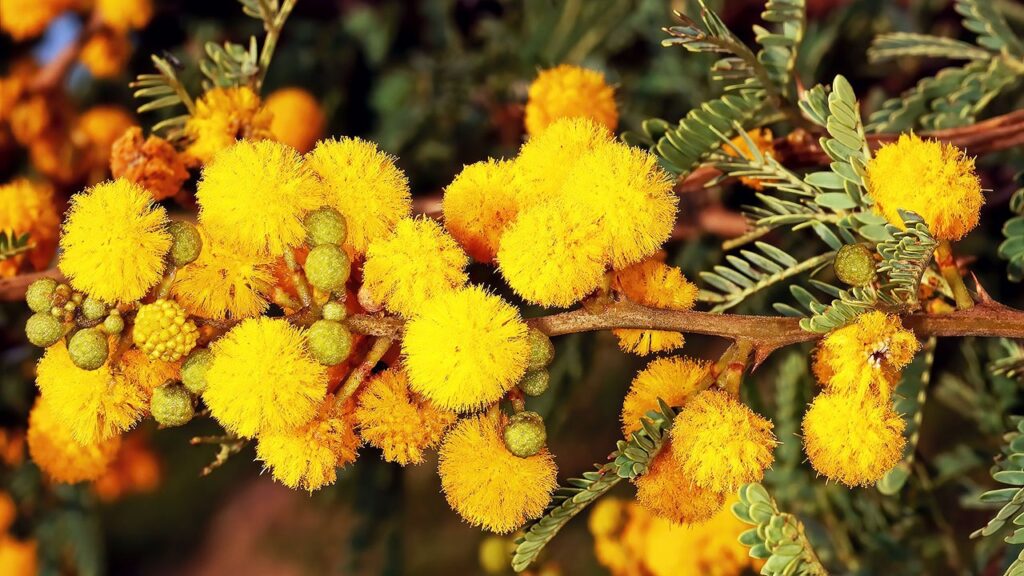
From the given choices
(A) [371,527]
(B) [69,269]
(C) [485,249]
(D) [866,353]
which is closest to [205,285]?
(B) [69,269]

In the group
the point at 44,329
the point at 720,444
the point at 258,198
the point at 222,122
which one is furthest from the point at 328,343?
the point at 222,122

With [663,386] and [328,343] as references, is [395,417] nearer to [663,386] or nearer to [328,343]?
[328,343]

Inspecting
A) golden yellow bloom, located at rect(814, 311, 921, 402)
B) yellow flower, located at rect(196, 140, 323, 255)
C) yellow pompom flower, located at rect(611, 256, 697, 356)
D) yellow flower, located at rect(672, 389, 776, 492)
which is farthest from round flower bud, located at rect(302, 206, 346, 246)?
golden yellow bloom, located at rect(814, 311, 921, 402)

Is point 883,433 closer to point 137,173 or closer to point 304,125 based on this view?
point 137,173

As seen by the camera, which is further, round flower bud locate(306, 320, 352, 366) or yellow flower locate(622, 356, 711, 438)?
yellow flower locate(622, 356, 711, 438)

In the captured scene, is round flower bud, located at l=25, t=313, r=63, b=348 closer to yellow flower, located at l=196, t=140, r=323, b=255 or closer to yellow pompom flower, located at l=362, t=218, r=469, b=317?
yellow flower, located at l=196, t=140, r=323, b=255

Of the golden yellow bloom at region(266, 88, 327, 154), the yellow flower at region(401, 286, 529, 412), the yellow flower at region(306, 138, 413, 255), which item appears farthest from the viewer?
the golden yellow bloom at region(266, 88, 327, 154)

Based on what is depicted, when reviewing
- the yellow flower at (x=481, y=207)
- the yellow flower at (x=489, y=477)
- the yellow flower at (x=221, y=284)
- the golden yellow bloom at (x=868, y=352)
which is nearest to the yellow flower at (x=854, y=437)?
the golden yellow bloom at (x=868, y=352)
